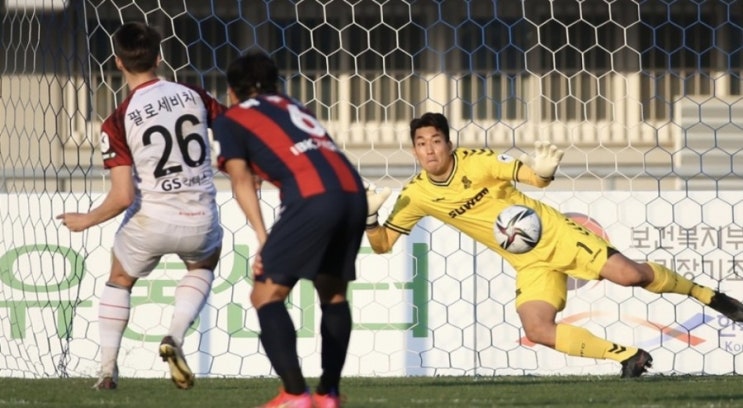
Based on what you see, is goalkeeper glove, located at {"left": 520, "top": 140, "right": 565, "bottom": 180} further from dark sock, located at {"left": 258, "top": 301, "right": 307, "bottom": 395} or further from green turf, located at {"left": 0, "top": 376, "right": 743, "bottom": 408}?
dark sock, located at {"left": 258, "top": 301, "right": 307, "bottom": 395}

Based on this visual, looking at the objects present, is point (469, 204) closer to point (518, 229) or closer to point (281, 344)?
point (518, 229)

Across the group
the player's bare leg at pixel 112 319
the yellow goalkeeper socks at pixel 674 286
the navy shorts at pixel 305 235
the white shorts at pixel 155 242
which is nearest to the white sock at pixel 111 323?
the player's bare leg at pixel 112 319

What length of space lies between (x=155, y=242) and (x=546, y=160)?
5.96 ft

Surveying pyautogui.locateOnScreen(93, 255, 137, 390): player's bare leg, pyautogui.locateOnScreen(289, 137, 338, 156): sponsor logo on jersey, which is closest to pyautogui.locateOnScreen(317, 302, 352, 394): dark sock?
pyautogui.locateOnScreen(289, 137, 338, 156): sponsor logo on jersey

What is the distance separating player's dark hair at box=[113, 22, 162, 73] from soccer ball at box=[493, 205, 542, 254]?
82.6 inches

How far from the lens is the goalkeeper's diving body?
8.02 meters

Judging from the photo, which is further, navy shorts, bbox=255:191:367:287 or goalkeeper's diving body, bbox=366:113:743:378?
goalkeeper's diving body, bbox=366:113:743:378

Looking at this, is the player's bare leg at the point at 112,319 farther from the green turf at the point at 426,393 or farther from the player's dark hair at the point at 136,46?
the player's dark hair at the point at 136,46

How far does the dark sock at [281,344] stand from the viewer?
223 inches

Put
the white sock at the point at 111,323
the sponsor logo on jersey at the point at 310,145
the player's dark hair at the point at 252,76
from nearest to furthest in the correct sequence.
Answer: the sponsor logo on jersey at the point at 310,145 < the player's dark hair at the point at 252,76 < the white sock at the point at 111,323

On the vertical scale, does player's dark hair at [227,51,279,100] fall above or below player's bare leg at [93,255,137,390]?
above

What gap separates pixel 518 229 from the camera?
27.0ft

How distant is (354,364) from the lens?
9617 mm

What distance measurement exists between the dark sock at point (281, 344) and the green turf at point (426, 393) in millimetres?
592
